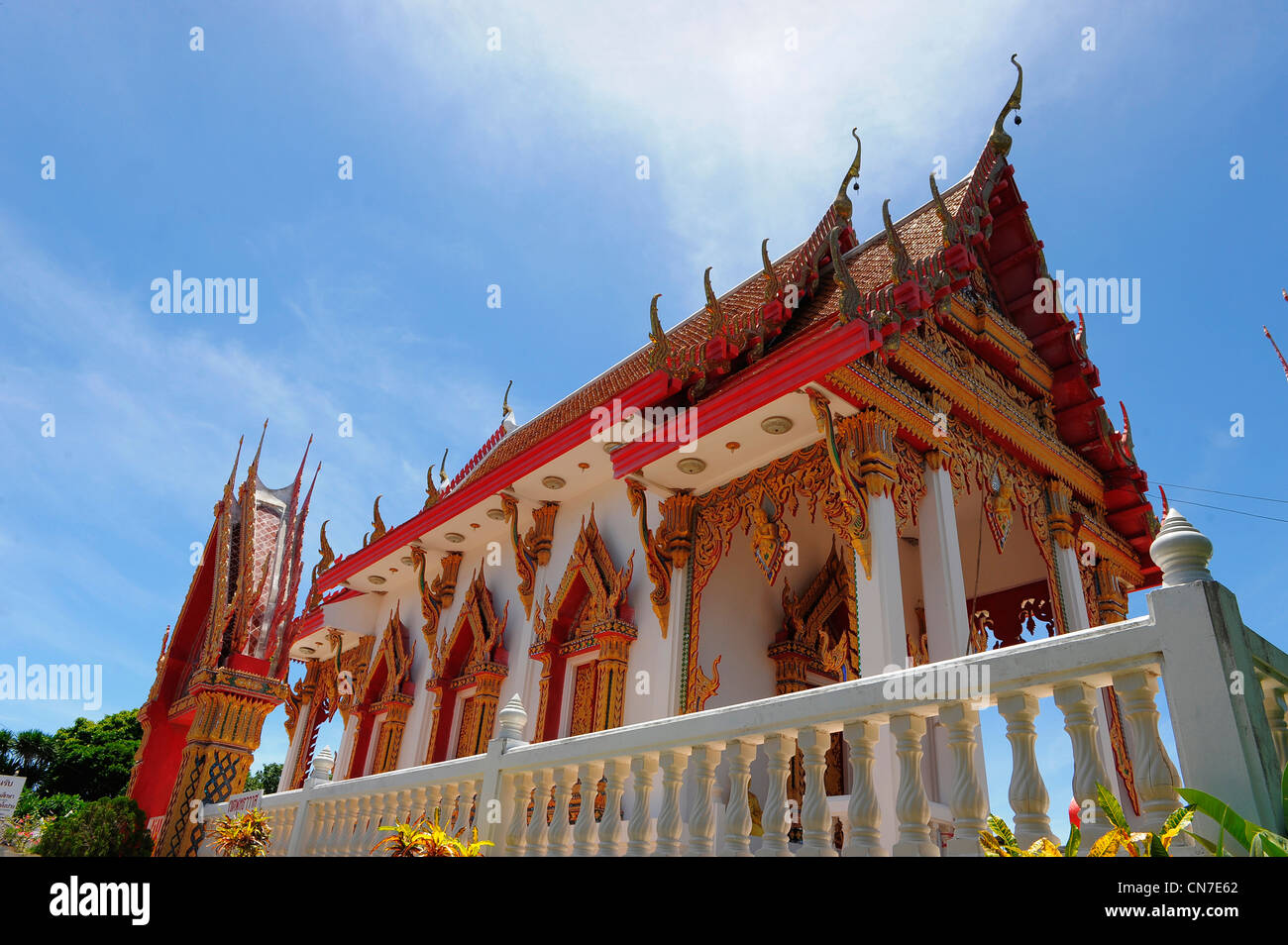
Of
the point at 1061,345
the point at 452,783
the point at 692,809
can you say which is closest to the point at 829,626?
the point at 1061,345

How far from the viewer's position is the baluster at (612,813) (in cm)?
368

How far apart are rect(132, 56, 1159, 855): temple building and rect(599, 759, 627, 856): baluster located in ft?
7.84

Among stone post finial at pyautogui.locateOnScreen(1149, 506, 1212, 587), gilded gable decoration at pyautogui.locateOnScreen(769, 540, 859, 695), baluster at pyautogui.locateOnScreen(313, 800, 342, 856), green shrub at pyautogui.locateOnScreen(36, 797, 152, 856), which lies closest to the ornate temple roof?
gilded gable decoration at pyautogui.locateOnScreen(769, 540, 859, 695)

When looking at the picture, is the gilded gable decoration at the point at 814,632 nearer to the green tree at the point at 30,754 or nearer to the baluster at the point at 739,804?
the baluster at the point at 739,804

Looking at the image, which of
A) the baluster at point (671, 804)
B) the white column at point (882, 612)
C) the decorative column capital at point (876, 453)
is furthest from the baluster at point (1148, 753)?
the decorative column capital at point (876, 453)

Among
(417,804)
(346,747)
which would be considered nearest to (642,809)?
(417,804)

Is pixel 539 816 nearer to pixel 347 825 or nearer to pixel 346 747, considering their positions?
pixel 347 825

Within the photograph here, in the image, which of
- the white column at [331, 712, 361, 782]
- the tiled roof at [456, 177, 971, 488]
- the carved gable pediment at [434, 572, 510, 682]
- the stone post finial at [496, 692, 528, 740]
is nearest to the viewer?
the stone post finial at [496, 692, 528, 740]

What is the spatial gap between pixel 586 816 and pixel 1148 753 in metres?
2.42

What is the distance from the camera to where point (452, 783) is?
4.82 meters

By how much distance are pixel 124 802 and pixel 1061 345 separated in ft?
30.9

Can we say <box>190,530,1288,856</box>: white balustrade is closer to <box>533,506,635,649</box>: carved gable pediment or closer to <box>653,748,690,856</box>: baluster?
<box>653,748,690,856</box>: baluster

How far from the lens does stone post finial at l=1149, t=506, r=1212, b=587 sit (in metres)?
2.26

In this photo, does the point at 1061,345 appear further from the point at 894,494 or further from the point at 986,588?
the point at 894,494
